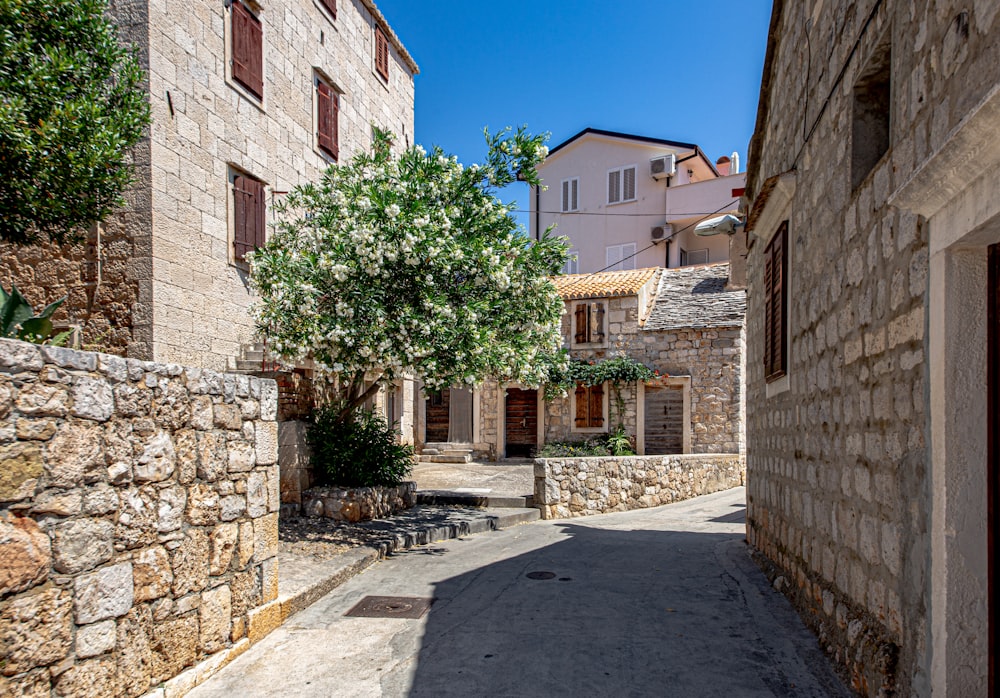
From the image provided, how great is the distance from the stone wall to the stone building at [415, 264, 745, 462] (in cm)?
1351

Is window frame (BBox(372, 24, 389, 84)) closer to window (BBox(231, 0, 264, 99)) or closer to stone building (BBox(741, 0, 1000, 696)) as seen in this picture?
window (BBox(231, 0, 264, 99))

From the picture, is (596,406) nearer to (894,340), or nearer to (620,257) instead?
(620,257)

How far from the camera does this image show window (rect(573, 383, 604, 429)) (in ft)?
58.5

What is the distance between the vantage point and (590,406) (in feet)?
58.9

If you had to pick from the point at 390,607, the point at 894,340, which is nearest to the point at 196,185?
the point at 390,607

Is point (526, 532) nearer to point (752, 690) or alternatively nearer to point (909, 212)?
point (752, 690)

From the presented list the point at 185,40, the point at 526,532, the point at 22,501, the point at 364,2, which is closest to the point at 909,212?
the point at 22,501

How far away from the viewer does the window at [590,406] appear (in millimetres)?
17844

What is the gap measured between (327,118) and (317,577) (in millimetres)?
8904

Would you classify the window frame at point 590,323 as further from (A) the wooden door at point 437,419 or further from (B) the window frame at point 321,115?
(B) the window frame at point 321,115

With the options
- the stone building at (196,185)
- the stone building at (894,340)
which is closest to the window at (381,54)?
the stone building at (196,185)

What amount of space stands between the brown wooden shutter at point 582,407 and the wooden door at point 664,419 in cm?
149

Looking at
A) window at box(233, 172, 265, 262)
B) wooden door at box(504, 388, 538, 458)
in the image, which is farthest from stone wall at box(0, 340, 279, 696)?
wooden door at box(504, 388, 538, 458)

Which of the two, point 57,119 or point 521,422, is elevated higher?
point 57,119
